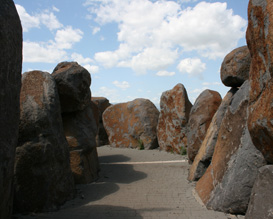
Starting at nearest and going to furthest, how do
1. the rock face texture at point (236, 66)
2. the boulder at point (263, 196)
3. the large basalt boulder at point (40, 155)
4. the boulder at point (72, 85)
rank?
the boulder at point (263, 196)
the large basalt boulder at point (40, 155)
the rock face texture at point (236, 66)
the boulder at point (72, 85)

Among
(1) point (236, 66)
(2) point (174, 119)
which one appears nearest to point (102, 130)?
(2) point (174, 119)

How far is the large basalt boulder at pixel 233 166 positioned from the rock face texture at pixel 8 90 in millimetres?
2416

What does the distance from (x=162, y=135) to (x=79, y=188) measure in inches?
180

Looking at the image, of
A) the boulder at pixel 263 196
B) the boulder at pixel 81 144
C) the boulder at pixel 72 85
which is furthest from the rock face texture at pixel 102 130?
the boulder at pixel 263 196

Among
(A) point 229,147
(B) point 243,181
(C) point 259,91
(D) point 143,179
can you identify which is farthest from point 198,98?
(C) point 259,91

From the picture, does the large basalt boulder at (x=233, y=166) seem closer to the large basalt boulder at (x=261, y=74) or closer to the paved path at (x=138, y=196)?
the paved path at (x=138, y=196)

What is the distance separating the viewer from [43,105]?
14.2ft

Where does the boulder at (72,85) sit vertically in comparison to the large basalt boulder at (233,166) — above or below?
above

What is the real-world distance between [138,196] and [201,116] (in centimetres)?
251

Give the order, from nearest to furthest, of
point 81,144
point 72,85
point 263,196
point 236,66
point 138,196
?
point 263,196, point 236,66, point 138,196, point 72,85, point 81,144

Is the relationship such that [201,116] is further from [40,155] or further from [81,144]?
[40,155]

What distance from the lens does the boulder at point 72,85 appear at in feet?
17.3

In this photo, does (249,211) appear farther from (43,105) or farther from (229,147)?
(43,105)

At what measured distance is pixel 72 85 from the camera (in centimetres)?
535
